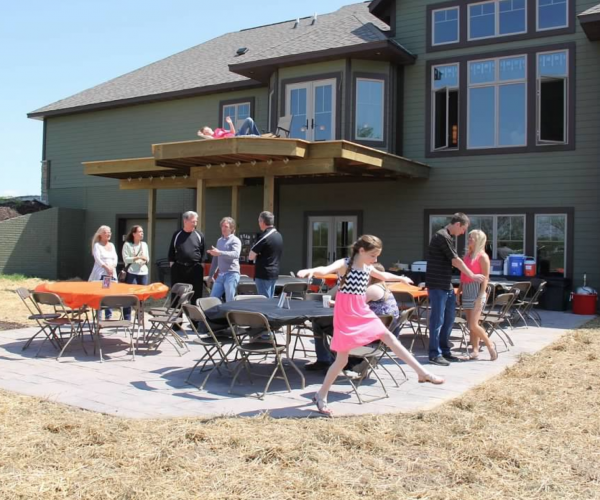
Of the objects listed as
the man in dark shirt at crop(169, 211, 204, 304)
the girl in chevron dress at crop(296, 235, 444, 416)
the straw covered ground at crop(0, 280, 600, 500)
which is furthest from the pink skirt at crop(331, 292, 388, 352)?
the man in dark shirt at crop(169, 211, 204, 304)

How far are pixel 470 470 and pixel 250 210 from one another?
1364cm

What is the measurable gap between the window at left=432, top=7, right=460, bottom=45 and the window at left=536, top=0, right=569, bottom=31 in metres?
1.77

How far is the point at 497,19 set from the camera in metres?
13.8

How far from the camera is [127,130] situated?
19.5m

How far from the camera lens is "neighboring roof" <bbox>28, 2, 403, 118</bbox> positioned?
14.8 metres

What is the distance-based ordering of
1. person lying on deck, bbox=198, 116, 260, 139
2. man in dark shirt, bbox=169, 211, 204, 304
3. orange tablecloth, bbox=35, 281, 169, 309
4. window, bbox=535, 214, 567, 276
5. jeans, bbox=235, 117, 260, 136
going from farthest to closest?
window, bbox=535, 214, 567, 276
jeans, bbox=235, 117, 260, 136
person lying on deck, bbox=198, 116, 260, 139
man in dark shirt, bbox=169, 211, 204, 304
orange tablecloth, bbox=35, 281, 169, 309

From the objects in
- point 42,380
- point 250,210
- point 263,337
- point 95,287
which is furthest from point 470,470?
point 250,210

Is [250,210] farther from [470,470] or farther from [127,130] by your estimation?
[470,470]

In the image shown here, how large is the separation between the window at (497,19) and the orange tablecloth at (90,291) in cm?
999

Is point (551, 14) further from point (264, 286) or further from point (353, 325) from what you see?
point (353, 325)

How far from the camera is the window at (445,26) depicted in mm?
14258

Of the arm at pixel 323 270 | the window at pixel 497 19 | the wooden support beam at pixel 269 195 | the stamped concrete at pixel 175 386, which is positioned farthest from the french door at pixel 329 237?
the arm at pixel 323 270

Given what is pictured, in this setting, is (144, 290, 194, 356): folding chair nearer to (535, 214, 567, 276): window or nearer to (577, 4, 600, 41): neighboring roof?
(535, 214, 567, 276): window

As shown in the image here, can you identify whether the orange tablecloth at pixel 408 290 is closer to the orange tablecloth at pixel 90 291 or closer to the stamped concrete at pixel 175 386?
the stamped concrete at pixel 175 386
